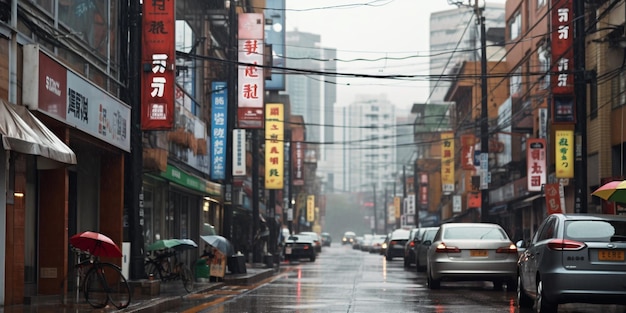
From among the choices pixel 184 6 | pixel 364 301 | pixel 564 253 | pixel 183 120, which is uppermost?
pixel 184 6

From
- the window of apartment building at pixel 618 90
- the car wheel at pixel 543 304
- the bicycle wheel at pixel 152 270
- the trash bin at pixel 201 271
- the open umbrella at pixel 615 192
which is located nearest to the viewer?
the car wheel at pixel 543 304

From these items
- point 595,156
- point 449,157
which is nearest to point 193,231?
point 595,156

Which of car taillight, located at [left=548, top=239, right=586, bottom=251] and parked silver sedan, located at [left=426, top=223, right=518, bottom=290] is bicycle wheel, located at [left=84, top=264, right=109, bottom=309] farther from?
parked silver sedan, located at [left=426, top=223, right=518, bottom=290]

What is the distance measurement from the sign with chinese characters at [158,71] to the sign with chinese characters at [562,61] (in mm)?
14181

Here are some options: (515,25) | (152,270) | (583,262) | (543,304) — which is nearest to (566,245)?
(583,262)

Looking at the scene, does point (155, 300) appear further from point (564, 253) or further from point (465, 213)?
point (465, 213)

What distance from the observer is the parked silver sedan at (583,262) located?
1363 cm

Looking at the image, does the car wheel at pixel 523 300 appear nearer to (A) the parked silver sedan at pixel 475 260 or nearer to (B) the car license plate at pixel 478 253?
(A) the parked silver sedan at pixel 475 260

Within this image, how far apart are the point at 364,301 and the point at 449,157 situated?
163 feet

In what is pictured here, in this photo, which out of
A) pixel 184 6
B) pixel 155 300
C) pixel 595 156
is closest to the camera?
pixel 155 300

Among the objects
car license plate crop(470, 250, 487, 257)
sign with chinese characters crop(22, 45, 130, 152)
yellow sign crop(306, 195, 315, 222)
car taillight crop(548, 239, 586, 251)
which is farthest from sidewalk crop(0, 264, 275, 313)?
yellow sign crop(306, 195, 315, 222)

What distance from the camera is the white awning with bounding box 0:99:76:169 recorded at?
44.4 feet

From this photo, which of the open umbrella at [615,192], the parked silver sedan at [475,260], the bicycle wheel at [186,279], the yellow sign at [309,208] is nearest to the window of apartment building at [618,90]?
the parked silver sedan at [475,260]

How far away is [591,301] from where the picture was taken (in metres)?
13.8
